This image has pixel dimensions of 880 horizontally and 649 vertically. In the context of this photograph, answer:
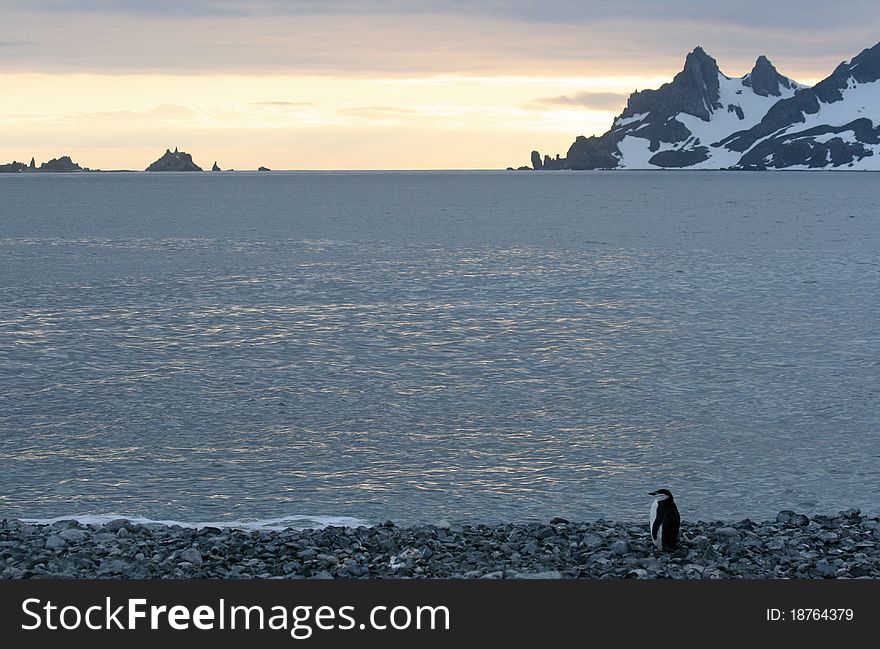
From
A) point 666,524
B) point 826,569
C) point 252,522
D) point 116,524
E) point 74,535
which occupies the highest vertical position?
point 666,524

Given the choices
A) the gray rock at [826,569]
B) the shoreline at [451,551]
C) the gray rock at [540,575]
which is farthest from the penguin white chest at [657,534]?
the gray rock at [826,569]

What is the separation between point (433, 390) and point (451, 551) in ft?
45.5

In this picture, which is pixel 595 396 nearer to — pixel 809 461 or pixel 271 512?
pixel 809 461

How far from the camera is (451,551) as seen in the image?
17.5 meters

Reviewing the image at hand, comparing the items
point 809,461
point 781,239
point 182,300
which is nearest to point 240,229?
point 781,239

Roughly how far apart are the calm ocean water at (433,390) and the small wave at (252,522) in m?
0.16

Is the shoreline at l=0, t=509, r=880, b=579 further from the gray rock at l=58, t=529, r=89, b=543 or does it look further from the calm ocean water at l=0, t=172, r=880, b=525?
the calm ocean water at l=0, t=172, r=880, b=525

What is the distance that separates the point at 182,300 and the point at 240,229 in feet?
212

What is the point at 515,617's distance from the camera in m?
14.2

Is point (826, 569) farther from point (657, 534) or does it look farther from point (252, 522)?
point (252, 522)

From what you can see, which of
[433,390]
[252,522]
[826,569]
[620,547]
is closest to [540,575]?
[620,547]

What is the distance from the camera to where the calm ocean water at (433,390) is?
22.0 metres

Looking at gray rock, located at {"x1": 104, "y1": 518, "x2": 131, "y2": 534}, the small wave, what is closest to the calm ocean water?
the small wave

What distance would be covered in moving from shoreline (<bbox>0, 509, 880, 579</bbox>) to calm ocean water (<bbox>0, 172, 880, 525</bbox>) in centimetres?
171
